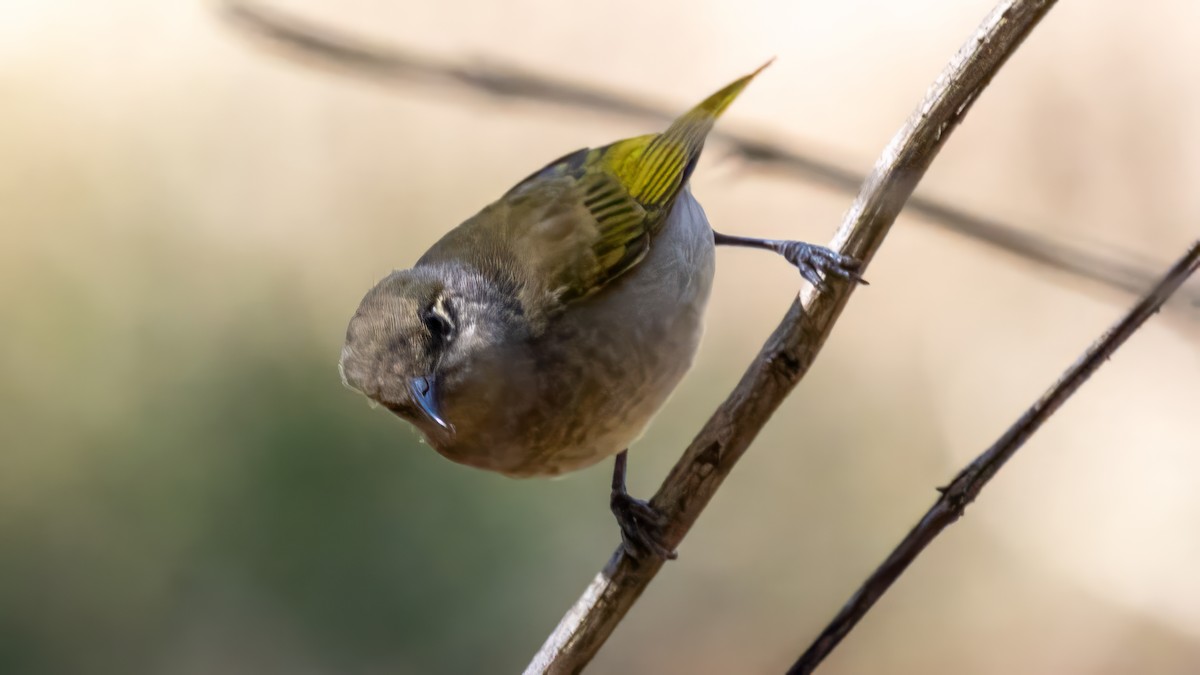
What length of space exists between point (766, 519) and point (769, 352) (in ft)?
8.81

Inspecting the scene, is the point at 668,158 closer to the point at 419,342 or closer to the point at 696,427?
the point at 419,342

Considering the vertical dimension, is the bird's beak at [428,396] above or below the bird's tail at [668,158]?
below

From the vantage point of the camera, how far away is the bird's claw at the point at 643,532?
1996mm

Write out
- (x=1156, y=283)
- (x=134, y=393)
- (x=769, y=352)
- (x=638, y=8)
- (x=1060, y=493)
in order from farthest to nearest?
(x=638, y=8), (x=134, y=393), (x=1060, y=493), (x=769, y=352), (x=1156, y=283)

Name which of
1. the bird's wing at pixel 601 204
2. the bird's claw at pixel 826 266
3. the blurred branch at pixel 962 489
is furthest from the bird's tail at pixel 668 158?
the blurred branch at pixel 962 489

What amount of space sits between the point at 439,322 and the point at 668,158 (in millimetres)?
904

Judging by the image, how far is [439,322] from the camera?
83.3 inches

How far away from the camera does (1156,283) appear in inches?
46.3

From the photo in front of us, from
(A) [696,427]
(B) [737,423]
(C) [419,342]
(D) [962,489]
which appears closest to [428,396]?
(C) [419,342]

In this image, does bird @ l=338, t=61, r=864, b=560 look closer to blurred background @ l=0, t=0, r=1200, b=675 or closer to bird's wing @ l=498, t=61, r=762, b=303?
bird's wing @ l=498, t=61, r=762, b=303

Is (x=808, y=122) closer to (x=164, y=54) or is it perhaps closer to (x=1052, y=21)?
(x=1052, y=21)

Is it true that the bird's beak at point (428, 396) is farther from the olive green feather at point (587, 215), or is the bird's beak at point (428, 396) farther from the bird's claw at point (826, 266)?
the bird's claw at point (826, 266)

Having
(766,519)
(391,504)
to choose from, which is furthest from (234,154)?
(766,519)

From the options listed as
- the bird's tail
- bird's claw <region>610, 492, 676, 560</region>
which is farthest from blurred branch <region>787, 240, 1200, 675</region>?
the bird's tail
